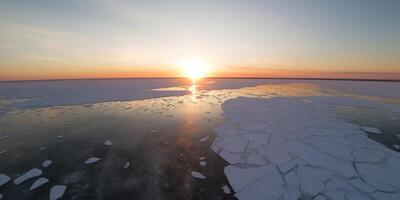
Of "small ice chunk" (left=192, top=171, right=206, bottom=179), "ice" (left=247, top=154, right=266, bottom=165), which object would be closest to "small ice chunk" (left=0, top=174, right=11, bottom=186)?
"small ice chunk" (left=192, top=171, right=206, bottom=179)

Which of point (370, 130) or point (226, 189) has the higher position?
point (370, 130)

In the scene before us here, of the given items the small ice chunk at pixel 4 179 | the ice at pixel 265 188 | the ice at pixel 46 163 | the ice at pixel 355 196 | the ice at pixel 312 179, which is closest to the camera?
the ice at pixel 355 196

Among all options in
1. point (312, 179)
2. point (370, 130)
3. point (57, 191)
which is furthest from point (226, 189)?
point (370, 130)

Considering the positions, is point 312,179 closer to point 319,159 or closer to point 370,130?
point 319,159

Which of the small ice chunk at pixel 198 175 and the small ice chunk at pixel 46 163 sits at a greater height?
the small ice chunk at pixel 198 175

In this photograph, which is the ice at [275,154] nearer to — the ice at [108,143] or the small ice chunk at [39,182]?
the ice at [108,143]

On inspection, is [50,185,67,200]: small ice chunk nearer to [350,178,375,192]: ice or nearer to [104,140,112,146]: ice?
[104,140,112,146]: ice

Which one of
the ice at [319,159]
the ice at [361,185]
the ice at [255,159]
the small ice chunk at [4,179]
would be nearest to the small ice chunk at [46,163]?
the small ice chunk at [4,179]

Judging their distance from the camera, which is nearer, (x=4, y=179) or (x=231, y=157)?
(x=4, y=179)
